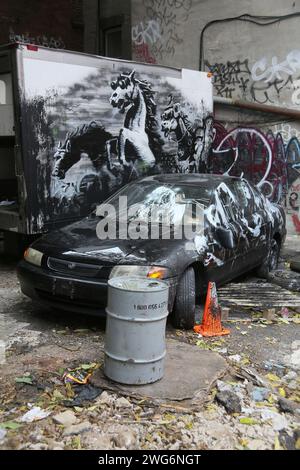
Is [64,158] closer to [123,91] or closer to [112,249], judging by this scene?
[123,91]

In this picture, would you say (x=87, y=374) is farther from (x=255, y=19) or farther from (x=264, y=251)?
(x=255, y=19)

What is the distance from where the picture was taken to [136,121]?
8.56 metres

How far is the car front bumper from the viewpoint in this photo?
16.4 feet

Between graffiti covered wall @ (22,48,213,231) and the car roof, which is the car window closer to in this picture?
the car roof

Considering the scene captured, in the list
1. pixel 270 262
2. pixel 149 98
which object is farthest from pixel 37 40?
pixel 270 262

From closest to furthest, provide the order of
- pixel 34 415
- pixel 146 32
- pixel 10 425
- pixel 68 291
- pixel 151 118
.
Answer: pixel 10 425 → pixel 34 415 → pixel 68 291 → pixel 151 118 → pixel 146 32

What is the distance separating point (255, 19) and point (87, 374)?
900 centimetres

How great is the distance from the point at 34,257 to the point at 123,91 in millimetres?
3769

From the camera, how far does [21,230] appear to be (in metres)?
7.25

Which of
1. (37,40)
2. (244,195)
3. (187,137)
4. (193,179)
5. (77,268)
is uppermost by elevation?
(37,40)

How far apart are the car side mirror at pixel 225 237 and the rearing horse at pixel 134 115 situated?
2.88 metres

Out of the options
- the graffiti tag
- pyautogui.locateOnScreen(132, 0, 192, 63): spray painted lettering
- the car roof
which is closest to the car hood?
the car roof

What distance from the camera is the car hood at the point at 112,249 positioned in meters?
5.12

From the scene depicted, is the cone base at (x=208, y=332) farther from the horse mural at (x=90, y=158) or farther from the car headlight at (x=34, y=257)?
the horse mural at (x=90, y=158)
